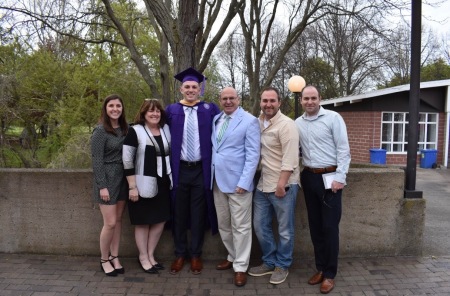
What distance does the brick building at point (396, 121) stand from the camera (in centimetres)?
1666

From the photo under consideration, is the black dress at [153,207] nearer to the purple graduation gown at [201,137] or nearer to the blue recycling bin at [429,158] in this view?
the purple graduation gown at [201,137]

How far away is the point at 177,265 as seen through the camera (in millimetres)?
4125

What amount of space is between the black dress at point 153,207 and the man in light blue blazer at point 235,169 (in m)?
0.52

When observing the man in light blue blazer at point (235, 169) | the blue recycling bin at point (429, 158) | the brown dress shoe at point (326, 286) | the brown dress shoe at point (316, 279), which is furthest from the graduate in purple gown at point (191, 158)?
the blue recycling bin at point (429, 158)

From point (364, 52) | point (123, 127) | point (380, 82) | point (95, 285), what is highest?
point (364, 52)

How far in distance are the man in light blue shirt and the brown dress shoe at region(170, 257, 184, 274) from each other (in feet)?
4.71

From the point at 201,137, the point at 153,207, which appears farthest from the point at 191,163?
the point at 153,207

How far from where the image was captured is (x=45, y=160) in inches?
444

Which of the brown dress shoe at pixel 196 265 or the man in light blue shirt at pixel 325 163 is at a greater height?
the man in light blue shirt at pixel 325 163

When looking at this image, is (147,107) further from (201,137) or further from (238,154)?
(238,154)

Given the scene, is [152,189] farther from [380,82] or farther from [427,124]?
[380,82]

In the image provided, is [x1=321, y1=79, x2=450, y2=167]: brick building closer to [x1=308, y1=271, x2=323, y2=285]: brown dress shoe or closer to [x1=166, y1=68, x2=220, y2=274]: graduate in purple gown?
[x1=308, y1=271, x2=323, y2=285]: brown dress shoe

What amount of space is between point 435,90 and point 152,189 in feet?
55.1

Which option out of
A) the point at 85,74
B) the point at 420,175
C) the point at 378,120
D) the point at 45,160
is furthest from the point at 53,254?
the point at 378,120
